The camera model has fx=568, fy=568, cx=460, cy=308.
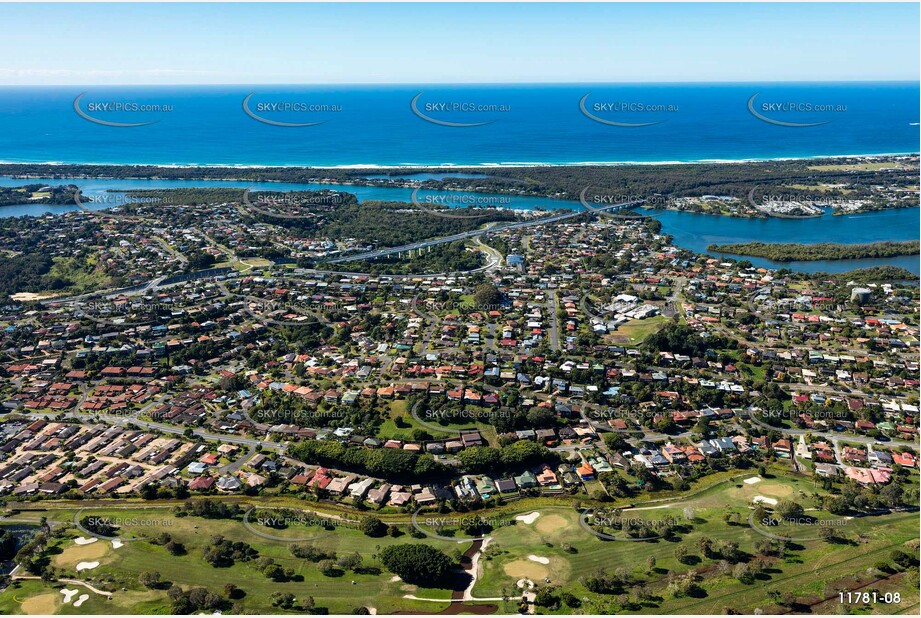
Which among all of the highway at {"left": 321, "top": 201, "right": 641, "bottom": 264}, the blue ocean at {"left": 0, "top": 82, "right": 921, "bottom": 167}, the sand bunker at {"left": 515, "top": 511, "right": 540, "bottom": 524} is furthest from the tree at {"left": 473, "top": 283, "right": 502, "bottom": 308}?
the blue ocean at {"left": 0, "top": 82, "right": 921, "bottom": 167}

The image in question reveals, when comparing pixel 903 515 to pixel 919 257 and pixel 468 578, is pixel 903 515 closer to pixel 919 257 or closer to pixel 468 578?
pixel 468 578

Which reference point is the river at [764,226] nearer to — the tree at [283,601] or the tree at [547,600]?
the tree at [547,600]


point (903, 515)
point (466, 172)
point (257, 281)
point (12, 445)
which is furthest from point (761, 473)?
point (466, 172)

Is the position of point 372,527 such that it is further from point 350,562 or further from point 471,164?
point 471,164

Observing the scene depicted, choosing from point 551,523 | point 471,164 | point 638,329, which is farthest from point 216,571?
point 471,164

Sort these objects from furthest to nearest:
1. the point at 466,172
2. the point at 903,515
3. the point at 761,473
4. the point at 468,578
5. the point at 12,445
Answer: the point at 466,172, the point at 12,445, the point at 761,473, the point at 903,515, the point at 468,578

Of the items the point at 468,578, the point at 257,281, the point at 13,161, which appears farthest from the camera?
the point at 13,161
